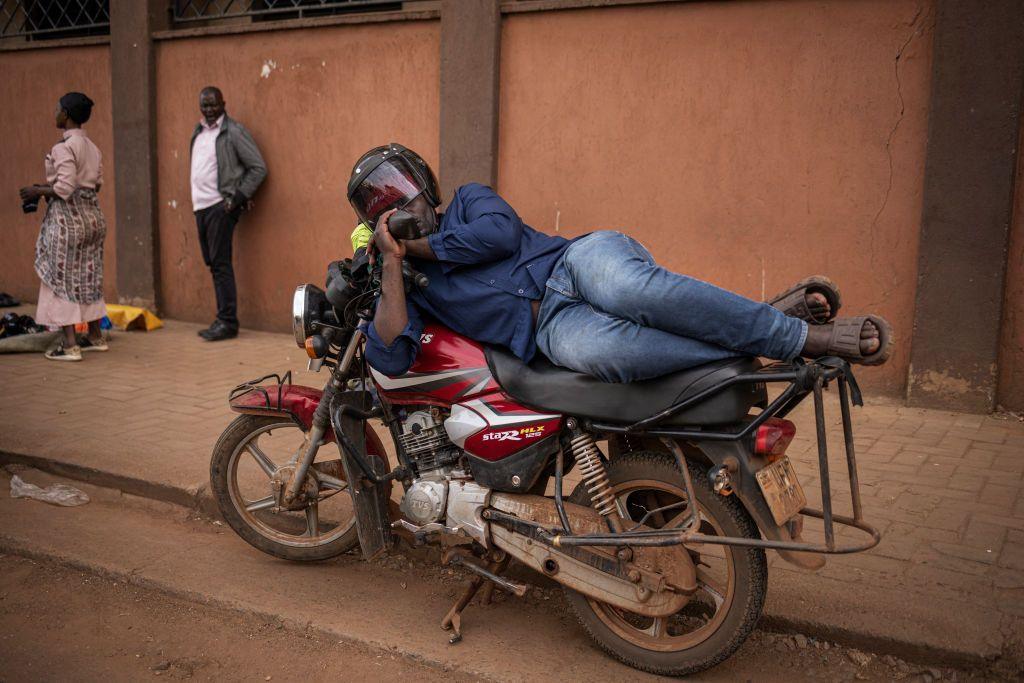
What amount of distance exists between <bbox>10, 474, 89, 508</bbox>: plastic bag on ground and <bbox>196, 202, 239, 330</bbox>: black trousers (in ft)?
11.7

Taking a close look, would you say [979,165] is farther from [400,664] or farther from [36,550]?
[36,550]

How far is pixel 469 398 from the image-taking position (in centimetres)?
313

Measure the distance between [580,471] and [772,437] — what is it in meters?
0.63

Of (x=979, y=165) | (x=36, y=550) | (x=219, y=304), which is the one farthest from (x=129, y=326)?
(x=979, y=165)

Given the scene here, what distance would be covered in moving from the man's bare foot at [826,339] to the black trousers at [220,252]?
6.42 m

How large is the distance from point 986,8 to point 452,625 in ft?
15.0

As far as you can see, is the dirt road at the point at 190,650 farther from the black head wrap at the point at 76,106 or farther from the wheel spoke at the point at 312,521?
the black head wrap at the point at 76,106

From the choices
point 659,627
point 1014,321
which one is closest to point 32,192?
point 659,627

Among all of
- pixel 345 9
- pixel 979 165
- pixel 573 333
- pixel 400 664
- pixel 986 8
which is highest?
pixel 345 9

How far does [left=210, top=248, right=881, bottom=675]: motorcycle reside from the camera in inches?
106

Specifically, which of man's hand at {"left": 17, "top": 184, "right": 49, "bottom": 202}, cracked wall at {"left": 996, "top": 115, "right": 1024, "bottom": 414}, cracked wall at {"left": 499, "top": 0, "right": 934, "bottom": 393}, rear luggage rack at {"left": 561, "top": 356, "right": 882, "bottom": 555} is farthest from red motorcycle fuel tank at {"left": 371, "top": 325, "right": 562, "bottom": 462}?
man's hand at {"left": 17, "top": 184, "right": 49, "bottom": 202}

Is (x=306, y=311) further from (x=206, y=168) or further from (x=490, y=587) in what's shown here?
(x=206, y=168)

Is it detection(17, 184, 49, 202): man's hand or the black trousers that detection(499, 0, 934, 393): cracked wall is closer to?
the black trousers

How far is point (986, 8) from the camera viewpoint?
5285 millimetres
